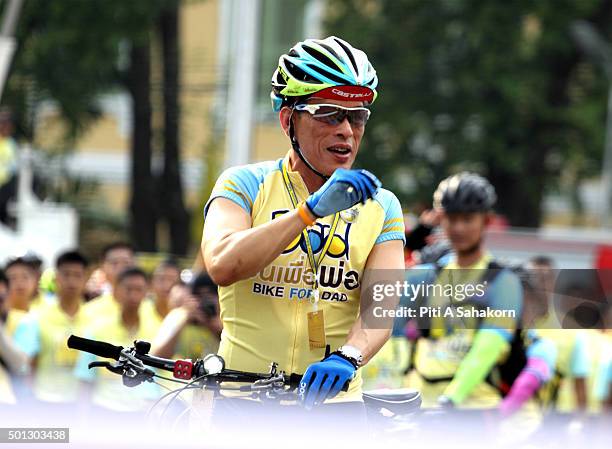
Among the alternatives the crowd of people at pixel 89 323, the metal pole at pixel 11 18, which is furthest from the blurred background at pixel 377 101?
the crowd of people at pixel 89 323

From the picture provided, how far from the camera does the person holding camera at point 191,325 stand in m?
5.57

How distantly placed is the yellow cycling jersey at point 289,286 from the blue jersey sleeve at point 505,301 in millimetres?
564

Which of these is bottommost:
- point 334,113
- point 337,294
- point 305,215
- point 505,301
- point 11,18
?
point 505,301

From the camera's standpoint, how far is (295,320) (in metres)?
4.14

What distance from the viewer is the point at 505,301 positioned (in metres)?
4.86

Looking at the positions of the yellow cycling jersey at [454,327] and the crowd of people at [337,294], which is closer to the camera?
the crowd of people at [337,294]

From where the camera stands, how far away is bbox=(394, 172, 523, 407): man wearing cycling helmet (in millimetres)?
4500

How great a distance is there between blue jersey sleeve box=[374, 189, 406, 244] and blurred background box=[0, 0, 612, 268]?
678 inches

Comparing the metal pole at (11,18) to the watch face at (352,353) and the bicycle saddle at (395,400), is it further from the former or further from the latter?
the watch face at (352,353)

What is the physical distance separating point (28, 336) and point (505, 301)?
181 inches

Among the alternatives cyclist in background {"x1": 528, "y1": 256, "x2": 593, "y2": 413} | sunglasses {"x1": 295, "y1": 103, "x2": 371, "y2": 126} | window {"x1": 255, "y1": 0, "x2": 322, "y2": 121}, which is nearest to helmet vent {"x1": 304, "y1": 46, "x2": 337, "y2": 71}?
sunglasses {"x1": 295, "y1": 103, "x2": 371, "y2": 126}

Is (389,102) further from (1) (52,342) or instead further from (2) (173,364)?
(2) (173,364)

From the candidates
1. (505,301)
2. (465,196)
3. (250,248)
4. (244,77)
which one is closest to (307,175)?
(250,248)

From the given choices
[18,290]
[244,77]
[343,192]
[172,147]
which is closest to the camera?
[343,192]
